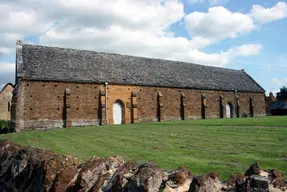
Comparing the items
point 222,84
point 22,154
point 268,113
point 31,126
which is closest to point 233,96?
point 222,84

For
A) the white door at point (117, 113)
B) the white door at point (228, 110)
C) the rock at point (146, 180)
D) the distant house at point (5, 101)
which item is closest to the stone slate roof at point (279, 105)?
the white door at point (228, 110)

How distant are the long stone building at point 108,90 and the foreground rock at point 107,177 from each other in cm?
2119

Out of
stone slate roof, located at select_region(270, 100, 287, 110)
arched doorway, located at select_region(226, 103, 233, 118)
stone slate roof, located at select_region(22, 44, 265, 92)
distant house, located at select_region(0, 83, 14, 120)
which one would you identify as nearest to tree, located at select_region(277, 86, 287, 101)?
stone slate roof, located at select_region(270, 100, 287, 110)

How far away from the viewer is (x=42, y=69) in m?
27.8

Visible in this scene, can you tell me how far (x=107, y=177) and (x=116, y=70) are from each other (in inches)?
1165

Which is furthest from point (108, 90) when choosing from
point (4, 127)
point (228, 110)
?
point (228, 110)

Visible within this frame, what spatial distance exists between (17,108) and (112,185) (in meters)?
24.4

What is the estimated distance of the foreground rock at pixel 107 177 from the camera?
2.96m

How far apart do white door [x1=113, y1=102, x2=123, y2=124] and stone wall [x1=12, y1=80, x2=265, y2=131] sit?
20.6 inches

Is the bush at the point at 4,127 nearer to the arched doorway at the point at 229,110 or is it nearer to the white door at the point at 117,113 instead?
the white door at the point at 117,113

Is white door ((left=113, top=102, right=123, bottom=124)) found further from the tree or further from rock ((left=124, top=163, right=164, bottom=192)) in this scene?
the tree

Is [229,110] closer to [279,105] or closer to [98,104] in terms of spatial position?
[98,104]

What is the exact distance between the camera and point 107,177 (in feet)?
13.2

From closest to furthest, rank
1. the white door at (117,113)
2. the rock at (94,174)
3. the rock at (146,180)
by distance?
the rock at (146,180)
the rock at (94,174)
the white door at (117,113)
